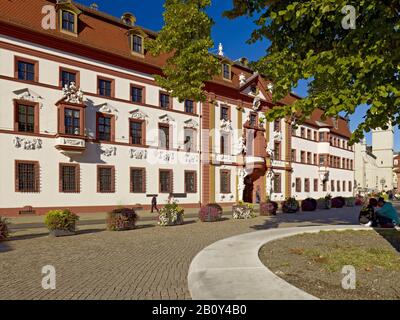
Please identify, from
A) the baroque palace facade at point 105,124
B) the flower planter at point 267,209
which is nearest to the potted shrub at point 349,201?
the baroque palace facade at point 105,124

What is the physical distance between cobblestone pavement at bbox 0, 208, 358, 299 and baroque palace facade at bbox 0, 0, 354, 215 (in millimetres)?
9729

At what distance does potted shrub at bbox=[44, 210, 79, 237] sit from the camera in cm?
1326

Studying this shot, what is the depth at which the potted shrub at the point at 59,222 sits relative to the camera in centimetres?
1326

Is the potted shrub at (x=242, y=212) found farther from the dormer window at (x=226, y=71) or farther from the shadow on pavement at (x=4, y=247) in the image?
the dormer window at (x=226, y=71)

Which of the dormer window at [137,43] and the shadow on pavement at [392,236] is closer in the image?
the shadow on pavement at [392,236]

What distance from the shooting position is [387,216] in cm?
1416

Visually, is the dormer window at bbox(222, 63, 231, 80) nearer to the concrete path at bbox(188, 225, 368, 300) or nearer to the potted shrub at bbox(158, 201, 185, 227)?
the potted shrub at bbox(158, 201, 185, 227)

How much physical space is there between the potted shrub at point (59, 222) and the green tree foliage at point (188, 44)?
28.3 feet

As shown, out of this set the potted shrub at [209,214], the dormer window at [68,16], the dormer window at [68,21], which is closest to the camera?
the potted shrub at [209,214]

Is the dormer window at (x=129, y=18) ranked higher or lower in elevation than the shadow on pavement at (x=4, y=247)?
higher

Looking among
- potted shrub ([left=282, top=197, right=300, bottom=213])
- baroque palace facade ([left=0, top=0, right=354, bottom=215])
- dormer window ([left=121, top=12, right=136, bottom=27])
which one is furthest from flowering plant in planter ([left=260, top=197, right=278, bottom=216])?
dormer window ([left=121, top=12, right=136, bottom=27])

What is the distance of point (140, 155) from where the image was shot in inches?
1085
